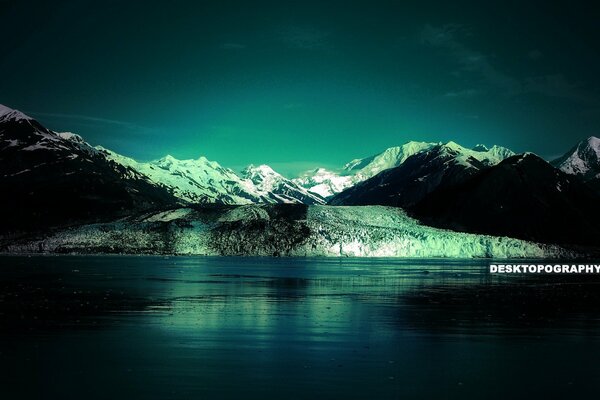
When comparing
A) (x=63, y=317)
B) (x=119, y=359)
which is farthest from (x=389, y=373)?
(x=63, y=317)

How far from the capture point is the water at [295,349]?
22188 mm

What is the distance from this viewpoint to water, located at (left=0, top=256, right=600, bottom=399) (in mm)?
22188

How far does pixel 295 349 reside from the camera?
30125 mm

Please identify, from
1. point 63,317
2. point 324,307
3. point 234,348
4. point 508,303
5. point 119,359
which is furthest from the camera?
point 508,303

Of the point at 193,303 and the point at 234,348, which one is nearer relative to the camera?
the point at 234,348

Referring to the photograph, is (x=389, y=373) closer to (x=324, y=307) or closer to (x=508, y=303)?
(x=324, y=307)

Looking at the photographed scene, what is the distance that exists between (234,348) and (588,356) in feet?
50.0

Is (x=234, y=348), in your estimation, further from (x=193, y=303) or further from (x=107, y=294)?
(x=107, y=294)

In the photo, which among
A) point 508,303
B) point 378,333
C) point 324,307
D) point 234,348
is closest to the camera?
point 234,348

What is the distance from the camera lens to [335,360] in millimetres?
27375

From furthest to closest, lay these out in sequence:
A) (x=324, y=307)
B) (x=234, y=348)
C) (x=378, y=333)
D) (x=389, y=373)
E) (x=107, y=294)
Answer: (x=107, y=294) → (x=324, y=307) → (x=378, y=333) → (x=234, y=348) → (x=389, y=373)

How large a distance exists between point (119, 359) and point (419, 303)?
31783 millimetres

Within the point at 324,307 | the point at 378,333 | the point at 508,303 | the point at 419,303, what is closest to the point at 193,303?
the point at 324,307

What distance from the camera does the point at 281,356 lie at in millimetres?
28203
